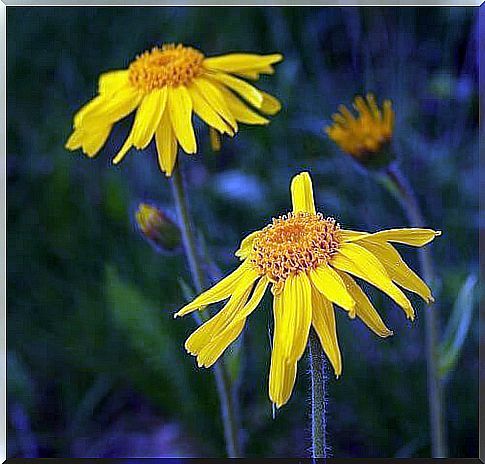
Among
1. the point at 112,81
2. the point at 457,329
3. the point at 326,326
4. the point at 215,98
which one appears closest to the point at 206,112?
the point at 215,98

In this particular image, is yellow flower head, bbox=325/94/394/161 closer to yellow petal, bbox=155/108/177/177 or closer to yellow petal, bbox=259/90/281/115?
yellow petal, bbox=259/90/281/115

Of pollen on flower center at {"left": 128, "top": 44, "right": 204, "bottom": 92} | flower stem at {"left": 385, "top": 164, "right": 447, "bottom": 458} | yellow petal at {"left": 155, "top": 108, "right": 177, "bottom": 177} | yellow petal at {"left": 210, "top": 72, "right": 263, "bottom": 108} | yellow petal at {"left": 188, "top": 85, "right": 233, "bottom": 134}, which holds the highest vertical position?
pollen on flower center at {"left": 128, "top": 44, "right": 204, "bottom": 92}

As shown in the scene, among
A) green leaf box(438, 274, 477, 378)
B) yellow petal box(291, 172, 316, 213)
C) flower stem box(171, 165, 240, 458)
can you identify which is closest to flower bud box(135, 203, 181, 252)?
flower stem box(171, 165, 240, 458)

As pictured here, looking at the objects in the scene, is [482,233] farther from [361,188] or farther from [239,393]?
[239,393]

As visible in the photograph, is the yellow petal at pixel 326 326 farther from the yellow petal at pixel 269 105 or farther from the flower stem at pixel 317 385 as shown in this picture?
the yellow petal at pixel 269 105

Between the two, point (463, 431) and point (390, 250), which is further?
point (463, 431)

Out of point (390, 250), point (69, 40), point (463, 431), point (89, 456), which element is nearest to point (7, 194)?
point (69, 40)
